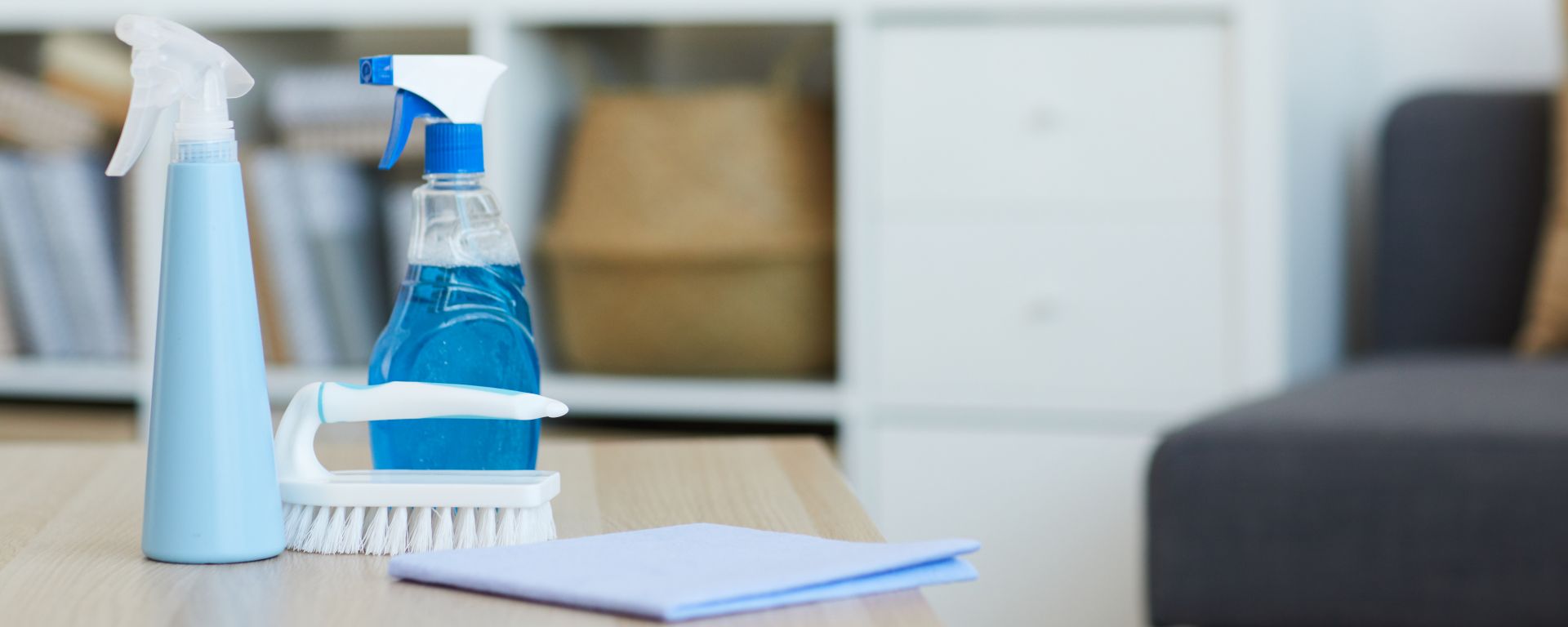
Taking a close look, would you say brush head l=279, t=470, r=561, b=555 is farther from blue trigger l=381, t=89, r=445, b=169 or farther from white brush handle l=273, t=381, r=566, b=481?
blue trigger l=381, t=89, r=445, b=169

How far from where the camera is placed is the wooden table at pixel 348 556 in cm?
48

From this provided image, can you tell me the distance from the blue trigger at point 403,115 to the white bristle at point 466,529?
5.1 inches

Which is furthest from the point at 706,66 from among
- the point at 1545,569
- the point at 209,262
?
the point at 209,262

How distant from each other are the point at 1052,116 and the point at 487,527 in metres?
1.06

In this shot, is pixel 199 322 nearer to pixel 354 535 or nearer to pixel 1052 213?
pixel 354 535

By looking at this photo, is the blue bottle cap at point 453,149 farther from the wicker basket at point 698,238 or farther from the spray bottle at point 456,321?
the wicker basket at point 698,238

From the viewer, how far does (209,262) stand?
0.53 meters

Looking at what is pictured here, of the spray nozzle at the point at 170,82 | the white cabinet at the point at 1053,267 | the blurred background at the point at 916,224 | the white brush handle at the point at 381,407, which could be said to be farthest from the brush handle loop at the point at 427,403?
the white cabinet at the point at 1053,267

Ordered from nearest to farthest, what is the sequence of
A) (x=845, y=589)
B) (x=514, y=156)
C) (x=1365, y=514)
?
1. (x=845, y=589)
2. (x=1365, y=514)
3. (x=514, y=156)

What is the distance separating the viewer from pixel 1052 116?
1.52 m

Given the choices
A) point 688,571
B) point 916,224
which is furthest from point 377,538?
point 916,224

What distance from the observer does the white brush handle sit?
1.84 ft

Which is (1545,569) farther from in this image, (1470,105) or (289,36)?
(289,36)

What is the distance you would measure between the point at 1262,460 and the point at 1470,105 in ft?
2.73
